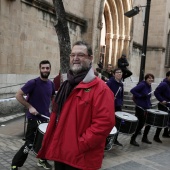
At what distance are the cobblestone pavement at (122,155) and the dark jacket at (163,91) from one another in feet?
4.03

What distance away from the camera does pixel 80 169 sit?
2611mm

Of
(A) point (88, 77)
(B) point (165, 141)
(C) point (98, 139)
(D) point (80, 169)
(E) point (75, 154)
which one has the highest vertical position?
(A) point (88, 77)

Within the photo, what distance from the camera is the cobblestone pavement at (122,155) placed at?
519 centimetres

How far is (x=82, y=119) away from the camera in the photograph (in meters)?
2.59

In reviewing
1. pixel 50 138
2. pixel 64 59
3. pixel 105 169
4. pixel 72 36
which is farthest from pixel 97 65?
pixel 50 138

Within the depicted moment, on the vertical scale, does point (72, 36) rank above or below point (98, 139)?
above

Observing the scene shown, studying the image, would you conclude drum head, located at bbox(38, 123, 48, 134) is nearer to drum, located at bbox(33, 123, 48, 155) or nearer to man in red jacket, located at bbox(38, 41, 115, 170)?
drum, located at bbox(33, 123, 48, 155)

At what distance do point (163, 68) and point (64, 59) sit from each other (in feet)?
64.4

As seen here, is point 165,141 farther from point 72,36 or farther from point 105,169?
point 72,36

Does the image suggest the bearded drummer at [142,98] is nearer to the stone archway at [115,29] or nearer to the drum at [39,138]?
the drum at [39,138]

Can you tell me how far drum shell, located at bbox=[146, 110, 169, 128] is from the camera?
22.8 feet

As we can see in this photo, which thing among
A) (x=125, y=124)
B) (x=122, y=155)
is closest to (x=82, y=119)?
(x=125, y=124)

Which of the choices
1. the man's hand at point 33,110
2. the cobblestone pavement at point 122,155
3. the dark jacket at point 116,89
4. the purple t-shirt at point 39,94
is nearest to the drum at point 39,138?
the man's hand at point 33,110

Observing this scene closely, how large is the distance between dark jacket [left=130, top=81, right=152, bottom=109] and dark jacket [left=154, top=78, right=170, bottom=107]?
0.56 metres
